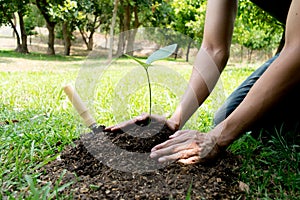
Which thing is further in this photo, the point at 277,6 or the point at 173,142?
the point at 277,6

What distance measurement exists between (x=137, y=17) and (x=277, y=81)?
12.2 metres

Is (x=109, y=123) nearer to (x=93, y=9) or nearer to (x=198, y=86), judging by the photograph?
(x=198, y=86)

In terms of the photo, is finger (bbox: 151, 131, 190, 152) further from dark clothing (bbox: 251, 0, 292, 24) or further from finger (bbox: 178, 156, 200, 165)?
dark clothing (bbox: 251, 0, 292, 24)

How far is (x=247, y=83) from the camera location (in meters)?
2.12

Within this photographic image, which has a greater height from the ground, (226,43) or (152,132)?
(226,43)

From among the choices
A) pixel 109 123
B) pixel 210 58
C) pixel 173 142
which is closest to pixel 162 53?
pixel 173 142

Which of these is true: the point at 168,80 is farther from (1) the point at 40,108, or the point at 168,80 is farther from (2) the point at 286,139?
(1) the point at 40,108

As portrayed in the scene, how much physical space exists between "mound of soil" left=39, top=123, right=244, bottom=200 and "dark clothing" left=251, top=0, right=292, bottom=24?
0.91 m

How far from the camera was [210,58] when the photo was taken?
1615 millimetres

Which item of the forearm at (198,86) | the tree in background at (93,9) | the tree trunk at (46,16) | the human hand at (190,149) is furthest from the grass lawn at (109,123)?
the tree trunk at (46,16)

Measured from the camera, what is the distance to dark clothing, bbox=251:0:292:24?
181cm

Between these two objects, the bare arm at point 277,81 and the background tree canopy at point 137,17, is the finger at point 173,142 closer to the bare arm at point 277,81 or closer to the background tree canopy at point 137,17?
the bare arm at point 277,81

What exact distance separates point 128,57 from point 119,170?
41 cm

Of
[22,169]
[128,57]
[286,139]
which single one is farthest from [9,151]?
[286,139]
